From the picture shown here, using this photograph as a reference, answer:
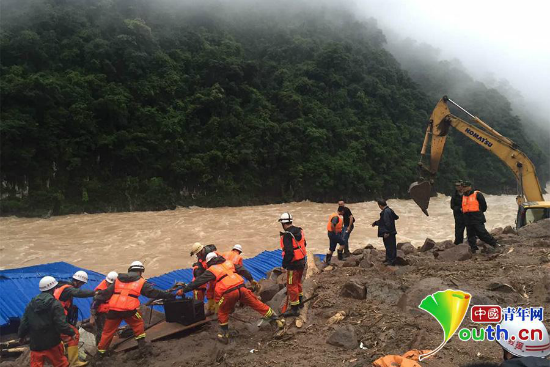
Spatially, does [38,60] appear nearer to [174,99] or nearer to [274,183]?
[174,99]

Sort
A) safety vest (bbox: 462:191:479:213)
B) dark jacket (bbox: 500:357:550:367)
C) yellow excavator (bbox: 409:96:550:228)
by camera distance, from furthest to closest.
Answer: yellow excavator (bbox: 409:96:550:228)
safety vest (bbox: 462:191:479:213)
dark jacket (bbox: 500:357:550:367)

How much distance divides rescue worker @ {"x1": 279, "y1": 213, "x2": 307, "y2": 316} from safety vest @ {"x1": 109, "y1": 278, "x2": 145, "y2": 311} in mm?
2164

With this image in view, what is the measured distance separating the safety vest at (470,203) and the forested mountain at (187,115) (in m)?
21.7

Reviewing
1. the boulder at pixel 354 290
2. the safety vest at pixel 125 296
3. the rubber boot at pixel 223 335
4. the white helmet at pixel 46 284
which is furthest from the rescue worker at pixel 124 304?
the boulder at pixel 354 290

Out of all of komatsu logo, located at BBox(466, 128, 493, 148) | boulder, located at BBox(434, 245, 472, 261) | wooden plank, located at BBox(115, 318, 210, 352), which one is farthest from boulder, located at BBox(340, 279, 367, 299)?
komatsu logo, located at BBox(466, 128, 493, 148)

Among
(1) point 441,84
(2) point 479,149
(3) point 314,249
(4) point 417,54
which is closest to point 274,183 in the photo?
(3) point 314,249

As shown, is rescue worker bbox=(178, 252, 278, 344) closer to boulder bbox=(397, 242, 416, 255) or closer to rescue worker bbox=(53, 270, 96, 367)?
rescue worker bbox=(53, 270, 96, 367)

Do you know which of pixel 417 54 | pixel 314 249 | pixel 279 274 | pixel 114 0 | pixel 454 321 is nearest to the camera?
pixel 454 321

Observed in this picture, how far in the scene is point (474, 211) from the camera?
309 inches

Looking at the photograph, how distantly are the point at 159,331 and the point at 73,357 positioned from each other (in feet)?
3.93

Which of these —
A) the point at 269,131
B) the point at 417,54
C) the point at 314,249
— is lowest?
the point at 314,249

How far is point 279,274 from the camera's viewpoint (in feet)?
27.1

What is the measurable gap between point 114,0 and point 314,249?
36.7m

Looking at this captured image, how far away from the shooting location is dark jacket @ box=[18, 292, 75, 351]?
4.48m
